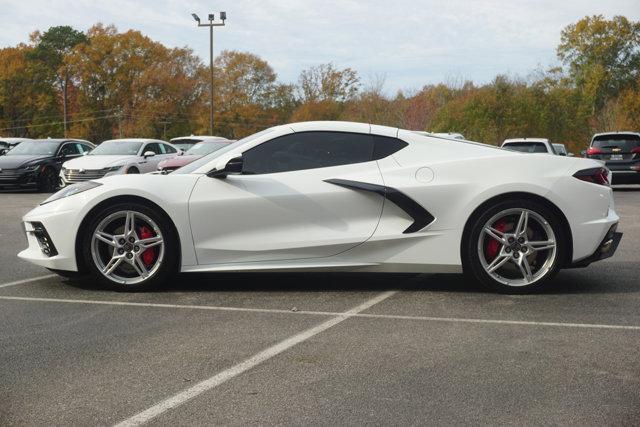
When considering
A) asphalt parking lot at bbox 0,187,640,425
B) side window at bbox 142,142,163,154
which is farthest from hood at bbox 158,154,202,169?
asphalt parking lot at bbox 0,187,640,425

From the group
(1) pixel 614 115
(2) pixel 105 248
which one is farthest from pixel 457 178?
(1) pixel 614 115

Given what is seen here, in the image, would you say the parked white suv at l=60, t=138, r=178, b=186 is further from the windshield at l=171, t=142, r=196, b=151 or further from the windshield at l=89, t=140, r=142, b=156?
the windshield at l=171, t=142, r=196, b=151

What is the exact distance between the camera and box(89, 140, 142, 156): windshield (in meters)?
21.6

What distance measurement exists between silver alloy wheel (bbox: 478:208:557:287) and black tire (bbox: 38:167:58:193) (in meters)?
17.9

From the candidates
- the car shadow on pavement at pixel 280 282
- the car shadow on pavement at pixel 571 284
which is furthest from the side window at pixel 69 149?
the car shadow on pavement at pixel 571 284

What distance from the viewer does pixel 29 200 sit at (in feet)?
60.7

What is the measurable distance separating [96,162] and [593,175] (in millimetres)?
16163

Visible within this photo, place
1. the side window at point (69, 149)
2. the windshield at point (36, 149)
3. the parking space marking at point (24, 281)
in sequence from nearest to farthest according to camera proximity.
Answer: the parking space marking at point (24, 281) → the windshield at point (36, 149) → the side window at point (69, 149)

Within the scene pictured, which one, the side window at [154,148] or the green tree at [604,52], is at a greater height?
the green tree at [604,52]

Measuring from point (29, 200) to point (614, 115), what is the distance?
5397cm

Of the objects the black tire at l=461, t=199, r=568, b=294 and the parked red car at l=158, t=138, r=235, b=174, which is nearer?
the black tire at l=461, t=199, r=568, b=294

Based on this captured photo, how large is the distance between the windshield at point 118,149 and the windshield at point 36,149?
1748 millimetres

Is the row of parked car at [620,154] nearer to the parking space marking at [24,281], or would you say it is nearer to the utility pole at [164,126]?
the parking space marking at [24,281]

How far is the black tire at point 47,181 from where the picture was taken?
21953 millimetres
